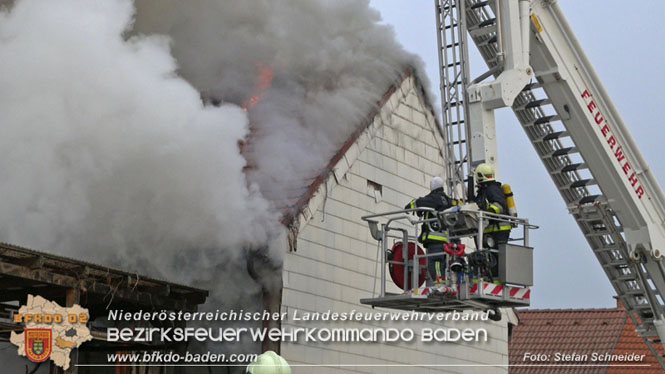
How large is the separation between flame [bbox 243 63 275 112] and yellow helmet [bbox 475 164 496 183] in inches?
197

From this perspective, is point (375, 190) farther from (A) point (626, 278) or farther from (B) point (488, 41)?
(A) point (626, 278)

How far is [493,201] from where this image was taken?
35.5 ft

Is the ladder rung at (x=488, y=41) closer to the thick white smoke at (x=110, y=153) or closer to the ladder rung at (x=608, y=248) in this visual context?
the ladder rung at (x=608, y=248)

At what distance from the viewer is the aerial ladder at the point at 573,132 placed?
12.3 metres

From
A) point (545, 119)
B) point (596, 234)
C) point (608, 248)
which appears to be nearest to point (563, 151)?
point (545, 119)

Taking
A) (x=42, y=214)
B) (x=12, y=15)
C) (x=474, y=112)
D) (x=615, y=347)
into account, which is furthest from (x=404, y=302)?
(x=615, y=347)

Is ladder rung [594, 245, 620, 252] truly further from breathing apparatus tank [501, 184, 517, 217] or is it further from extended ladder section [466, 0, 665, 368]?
breathing apparatus tank [501, 184, 517, 217]

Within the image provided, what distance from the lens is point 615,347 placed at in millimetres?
27000

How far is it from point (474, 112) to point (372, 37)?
188 inches

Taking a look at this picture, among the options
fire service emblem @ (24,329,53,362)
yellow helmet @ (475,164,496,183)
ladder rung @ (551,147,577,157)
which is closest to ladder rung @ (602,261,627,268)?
ladder rung @ (551,147,577,157)

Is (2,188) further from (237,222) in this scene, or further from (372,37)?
(372,37)

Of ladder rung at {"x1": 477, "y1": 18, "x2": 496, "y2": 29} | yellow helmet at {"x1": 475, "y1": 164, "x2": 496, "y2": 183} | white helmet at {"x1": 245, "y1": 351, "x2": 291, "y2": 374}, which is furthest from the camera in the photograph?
ladder rung at {"x1": 477, "y1": 18, "x2": 496, "y2": 29}

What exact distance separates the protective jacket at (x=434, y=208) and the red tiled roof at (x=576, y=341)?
16.1 meters

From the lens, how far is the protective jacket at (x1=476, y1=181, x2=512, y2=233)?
10.7m
